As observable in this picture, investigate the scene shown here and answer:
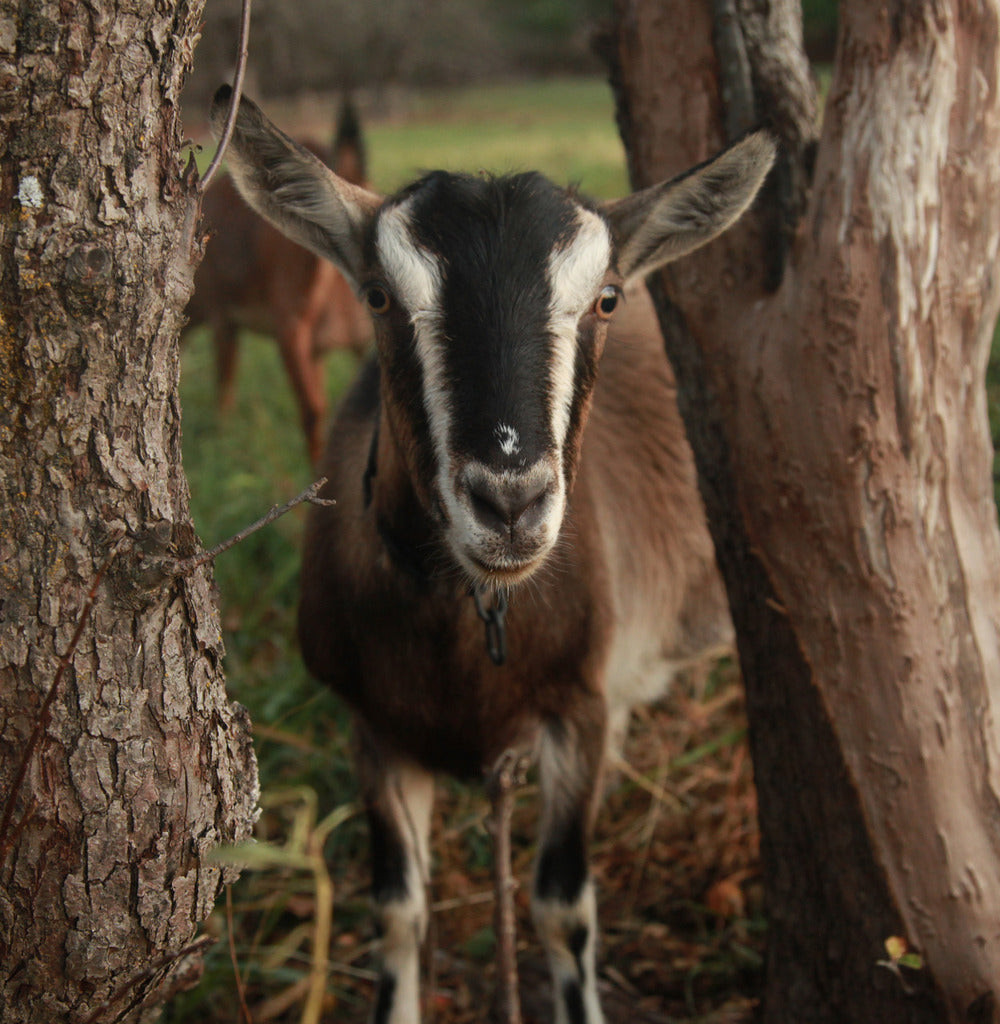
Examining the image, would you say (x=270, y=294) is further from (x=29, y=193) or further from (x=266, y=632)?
(x=29, y=193)

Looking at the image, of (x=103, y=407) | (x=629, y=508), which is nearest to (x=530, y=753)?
(x=629, y=508)

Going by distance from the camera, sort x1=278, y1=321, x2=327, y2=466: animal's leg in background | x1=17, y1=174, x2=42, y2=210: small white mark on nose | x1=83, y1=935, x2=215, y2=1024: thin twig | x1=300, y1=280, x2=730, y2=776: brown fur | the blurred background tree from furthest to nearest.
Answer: the blurred background tree → x1=278, y1=321, x2=327, y2=466: animal's leg in background → x1=300, y1=280, x2=730, y2=776: brown fur → x1=83, y1=935, x2=215, y2=1024: thin twig → x1=17, y1=174, x2=42, y2=210: small white mark on nose

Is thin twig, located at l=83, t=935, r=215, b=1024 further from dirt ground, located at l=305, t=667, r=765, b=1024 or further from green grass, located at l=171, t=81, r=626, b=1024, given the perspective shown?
dirt ground, located at l=305, t=667, r=765, b=1024

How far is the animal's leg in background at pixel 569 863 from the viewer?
280 cm

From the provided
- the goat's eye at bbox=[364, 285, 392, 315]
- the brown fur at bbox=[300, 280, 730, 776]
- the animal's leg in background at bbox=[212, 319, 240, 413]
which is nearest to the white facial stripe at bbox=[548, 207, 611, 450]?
the goat's eye at bbox=[364, 285, 392, 315]

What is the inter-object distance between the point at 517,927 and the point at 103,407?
7.89ft

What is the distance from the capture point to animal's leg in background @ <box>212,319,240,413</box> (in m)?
6.89

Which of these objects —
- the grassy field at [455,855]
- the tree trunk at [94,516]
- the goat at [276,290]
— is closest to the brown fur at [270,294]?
the goat at [276,290]

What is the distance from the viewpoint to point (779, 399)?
2.37 m

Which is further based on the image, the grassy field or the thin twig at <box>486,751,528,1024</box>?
the grassy field

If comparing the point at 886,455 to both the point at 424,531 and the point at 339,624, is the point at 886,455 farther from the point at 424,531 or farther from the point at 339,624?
the point at 339,624

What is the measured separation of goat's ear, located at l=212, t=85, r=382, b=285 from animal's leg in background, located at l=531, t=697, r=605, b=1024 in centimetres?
138

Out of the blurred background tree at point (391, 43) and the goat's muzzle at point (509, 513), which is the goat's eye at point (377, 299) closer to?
the goat's muzzle at point (509, 513)

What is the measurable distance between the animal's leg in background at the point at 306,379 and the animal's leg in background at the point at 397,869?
10.7ft
